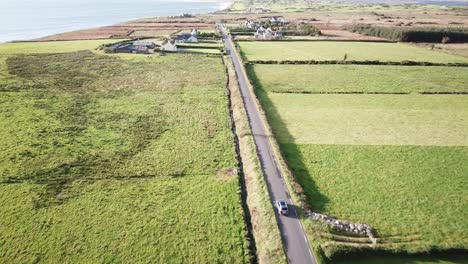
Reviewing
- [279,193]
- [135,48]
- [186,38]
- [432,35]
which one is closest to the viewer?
[279,193]

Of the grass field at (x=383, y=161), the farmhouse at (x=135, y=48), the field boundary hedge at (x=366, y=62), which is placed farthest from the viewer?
the farmhouse at (x=135, y=48)

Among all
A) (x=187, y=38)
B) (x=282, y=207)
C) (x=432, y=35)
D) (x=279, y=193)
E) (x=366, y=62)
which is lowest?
(x=279, y=193)

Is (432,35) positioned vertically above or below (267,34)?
below

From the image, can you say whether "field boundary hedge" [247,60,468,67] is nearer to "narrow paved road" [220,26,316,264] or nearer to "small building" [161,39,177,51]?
"small building" [161,39,177,51]

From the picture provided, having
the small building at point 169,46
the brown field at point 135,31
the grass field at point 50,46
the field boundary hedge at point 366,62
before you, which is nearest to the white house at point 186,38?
the brown field at point 135,31

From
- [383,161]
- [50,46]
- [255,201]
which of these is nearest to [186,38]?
[50,46]

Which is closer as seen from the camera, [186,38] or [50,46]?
[50,46]

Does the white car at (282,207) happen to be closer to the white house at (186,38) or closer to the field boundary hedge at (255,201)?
the field boundary hedge at (255,201)

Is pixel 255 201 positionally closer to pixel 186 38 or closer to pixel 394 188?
pixel 394 188
